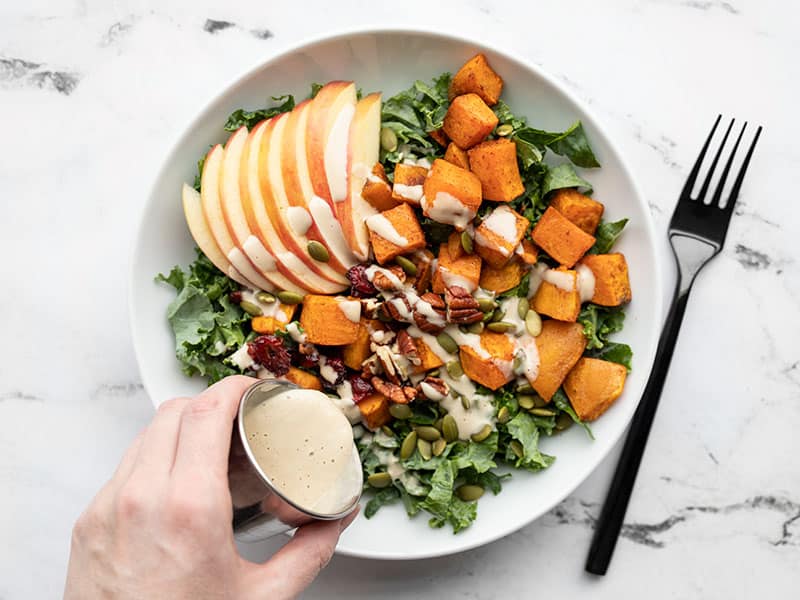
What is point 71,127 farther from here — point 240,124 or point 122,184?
point 240,124

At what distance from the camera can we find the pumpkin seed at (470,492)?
3320mm

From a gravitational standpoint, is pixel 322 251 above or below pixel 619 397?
above

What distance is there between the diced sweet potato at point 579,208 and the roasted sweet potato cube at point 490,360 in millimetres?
559

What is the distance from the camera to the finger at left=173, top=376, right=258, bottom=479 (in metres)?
2.05

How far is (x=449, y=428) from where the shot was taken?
3305 millimetres

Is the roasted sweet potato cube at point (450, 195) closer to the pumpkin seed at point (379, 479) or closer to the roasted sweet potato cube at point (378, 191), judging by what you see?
the roasted sweet potato cube at point (378, 191)

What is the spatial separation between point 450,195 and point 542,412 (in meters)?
0.98

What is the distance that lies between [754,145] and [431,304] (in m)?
1.57

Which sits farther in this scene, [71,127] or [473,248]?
[71,127]

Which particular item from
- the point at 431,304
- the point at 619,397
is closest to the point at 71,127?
the point at 431,304

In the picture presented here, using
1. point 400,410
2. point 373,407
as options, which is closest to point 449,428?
point 400,410

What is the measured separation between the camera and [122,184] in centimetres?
360

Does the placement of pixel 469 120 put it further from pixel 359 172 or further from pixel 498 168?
pixel 359 172

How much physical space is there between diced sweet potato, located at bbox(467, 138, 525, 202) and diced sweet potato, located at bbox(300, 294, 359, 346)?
30.4 inches
